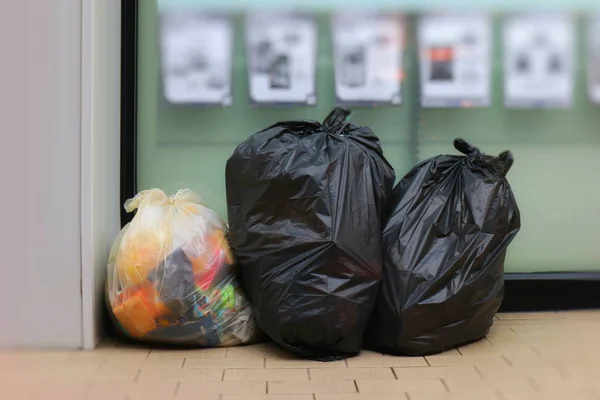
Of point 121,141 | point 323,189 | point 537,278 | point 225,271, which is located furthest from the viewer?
point 537,278

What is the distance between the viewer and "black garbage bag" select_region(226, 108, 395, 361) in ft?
7.18

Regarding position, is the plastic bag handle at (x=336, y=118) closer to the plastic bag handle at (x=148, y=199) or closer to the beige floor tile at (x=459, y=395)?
the plastic bag handle at (x=148, y=199)

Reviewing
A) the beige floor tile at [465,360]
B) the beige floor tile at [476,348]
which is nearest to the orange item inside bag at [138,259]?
the beige floor tile at [465,360]

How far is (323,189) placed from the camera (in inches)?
88.0

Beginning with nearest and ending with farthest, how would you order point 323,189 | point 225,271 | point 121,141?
point 323,189, point 225,271, point 121,141

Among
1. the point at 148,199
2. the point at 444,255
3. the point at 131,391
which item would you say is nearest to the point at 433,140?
the point at 444,255

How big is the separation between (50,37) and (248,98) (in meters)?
0.89

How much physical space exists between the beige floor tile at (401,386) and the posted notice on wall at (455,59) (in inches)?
52.8

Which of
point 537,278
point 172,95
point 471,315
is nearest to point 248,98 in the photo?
point 172,95

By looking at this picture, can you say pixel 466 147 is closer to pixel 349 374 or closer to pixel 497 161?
pixel 497 161

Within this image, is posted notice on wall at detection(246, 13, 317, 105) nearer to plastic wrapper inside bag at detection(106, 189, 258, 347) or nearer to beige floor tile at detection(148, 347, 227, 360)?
plastic wrapper inside bag at detection(106, 189, 258, 347)

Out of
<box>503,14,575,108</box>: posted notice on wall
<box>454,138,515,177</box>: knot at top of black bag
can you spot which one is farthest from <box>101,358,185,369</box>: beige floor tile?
<box>503,14,575,108</box>: posted notice on wall

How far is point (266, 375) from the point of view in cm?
213

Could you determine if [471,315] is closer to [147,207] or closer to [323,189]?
[323,189]
